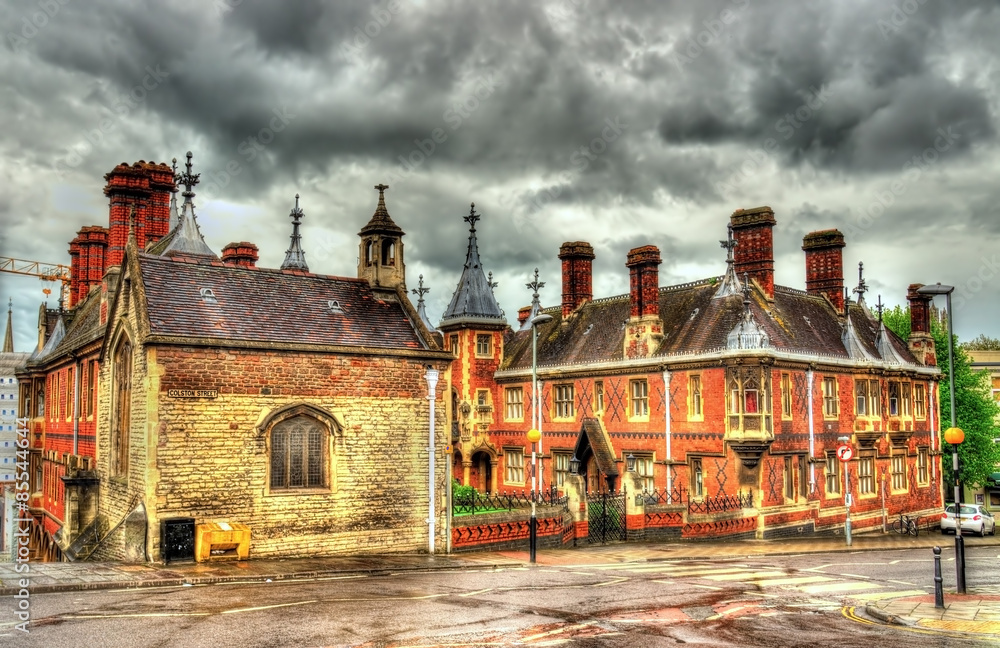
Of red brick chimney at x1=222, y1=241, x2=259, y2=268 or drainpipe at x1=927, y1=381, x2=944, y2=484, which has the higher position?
red brick chimney at x1=222, y1=241, x2=259, y2=268

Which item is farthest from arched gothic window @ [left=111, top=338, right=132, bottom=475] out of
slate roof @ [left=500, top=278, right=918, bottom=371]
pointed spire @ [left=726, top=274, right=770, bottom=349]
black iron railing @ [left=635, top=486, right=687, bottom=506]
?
pointed spire @ [left=726, top=274, right=770, bottom=349]

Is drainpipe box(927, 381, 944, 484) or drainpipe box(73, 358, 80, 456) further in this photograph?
drainpipe box(927, 381, 944, 484)

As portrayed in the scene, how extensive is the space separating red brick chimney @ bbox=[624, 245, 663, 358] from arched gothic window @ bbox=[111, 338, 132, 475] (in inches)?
773

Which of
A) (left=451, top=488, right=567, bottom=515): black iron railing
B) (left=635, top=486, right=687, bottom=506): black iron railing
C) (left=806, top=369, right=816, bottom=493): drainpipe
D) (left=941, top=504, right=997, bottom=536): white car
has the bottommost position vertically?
(left=941, top=504, right=997, bottom=536): white car

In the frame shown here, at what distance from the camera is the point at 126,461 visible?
2283 centimetres

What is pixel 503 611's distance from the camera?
47.3 feet

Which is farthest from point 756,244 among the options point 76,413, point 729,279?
point 76,413

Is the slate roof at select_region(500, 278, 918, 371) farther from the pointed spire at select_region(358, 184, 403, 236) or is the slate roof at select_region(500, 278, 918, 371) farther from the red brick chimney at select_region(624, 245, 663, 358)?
the pointed spire at select_region(358, 184, 403, 236)

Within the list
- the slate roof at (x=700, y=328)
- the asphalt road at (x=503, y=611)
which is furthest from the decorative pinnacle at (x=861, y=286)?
the asphalt road at (x=503, y=611)

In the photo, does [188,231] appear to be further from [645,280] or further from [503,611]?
[503,611]

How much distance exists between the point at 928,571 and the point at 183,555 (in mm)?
17828

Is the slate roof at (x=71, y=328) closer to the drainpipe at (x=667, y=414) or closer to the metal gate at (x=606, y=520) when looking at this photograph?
the metal gate at (x=606, y=520)

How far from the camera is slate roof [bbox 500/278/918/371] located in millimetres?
33469

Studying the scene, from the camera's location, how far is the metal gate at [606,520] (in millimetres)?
28047
